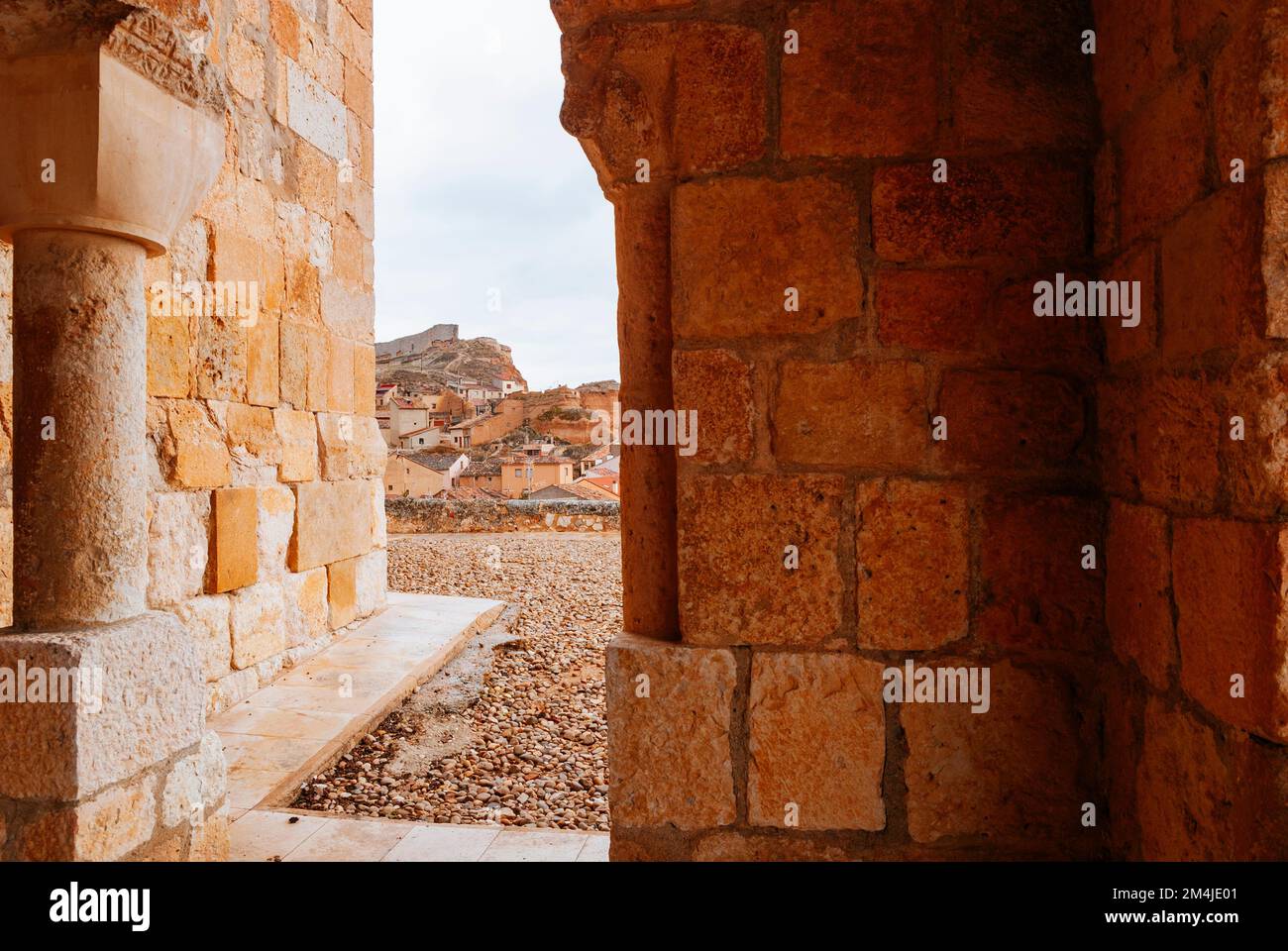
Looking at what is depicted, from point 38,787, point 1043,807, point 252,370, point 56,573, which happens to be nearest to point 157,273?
point 252,370

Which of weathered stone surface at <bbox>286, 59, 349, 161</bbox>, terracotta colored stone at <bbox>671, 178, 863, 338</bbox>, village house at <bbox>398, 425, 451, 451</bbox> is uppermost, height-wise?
weathered stone surface at <bbox>286, 59, 349, 161</bbox>

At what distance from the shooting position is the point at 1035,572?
1.34 metres

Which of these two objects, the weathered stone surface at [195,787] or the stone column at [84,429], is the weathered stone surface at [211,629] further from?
the stone column at [84,429]

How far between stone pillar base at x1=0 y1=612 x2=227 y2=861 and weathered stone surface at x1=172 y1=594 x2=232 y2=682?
156 cm

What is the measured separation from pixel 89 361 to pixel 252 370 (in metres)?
2.11

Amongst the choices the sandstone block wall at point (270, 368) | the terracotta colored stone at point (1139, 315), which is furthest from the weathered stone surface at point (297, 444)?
the terracotta colored stone at point (1139, 315)

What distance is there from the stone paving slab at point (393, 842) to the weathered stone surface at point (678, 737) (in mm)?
936

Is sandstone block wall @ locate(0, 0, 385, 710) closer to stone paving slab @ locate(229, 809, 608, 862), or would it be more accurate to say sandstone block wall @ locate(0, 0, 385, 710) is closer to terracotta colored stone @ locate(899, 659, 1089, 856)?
stone paving slab @ locate(229, 809, 608, 862)

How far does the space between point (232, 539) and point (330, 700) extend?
2.91ft

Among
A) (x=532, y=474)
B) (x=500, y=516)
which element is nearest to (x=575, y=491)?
(x=532, y=474)

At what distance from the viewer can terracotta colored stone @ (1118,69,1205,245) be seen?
3.44ft

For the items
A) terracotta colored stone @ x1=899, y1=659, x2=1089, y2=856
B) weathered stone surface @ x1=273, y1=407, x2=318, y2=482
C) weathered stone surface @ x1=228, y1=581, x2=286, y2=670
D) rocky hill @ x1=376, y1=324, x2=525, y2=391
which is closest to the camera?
terracotta colored stone @ x1=899, y1=659, x2=1089, y2=856

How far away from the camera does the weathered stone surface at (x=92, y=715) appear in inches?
66.4

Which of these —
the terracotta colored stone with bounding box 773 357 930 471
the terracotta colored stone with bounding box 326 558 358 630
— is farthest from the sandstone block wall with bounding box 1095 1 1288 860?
the terracotta colored stone with bounding box 326 558 358 630
